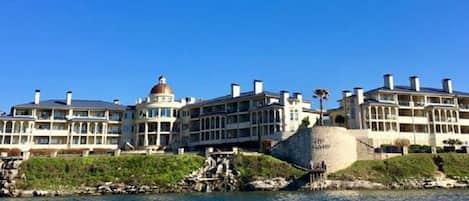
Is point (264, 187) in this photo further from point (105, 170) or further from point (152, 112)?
point (152, 112)

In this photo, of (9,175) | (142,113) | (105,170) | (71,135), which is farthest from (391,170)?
(71,135)

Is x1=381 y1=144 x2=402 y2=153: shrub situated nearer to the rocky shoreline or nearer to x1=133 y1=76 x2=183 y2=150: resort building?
the rocky shoreline

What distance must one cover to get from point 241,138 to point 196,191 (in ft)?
65.5

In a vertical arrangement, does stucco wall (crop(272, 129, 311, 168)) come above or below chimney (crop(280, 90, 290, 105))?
below

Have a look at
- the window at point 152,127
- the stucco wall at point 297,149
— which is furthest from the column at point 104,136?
the stucco wall at point 297,149

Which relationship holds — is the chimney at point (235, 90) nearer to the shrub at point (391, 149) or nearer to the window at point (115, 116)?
the window at point (115, 116)

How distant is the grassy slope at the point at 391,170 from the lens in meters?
64.9

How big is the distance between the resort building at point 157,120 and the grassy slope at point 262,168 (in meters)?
25.7

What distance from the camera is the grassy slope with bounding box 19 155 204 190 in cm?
6325

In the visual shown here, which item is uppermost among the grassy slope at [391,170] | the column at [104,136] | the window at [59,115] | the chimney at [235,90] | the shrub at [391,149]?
the chimney at [235,90]

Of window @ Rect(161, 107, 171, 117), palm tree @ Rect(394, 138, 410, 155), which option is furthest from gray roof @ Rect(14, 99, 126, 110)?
palm tree @ Rect(394, 138, 410, 155)

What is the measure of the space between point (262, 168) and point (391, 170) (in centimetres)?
1839

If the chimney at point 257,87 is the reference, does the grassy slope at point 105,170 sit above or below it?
below

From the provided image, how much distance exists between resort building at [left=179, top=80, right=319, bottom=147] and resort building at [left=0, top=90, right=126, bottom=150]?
14.9 metres
